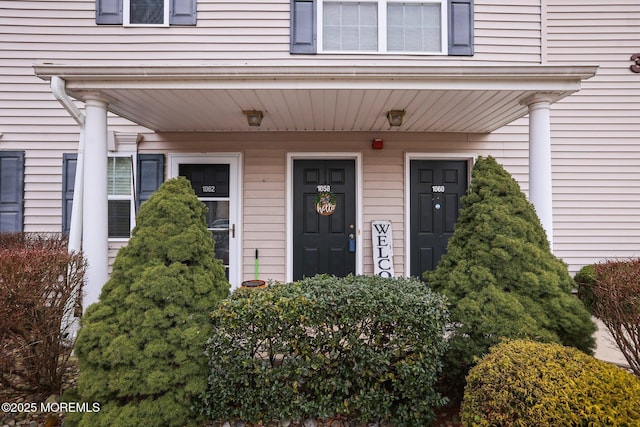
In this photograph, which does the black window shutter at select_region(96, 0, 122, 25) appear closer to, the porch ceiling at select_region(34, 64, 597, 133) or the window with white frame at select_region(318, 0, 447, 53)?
the porch ceiling at select_region(34, 64, 597, 133)

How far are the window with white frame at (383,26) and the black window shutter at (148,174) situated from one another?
2.74m

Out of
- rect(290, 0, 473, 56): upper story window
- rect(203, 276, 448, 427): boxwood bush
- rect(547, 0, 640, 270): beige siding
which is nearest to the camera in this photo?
rect(203, 276, 448, 427): boxwood bush

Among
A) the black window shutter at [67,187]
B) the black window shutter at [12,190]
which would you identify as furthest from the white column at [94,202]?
the black window shutter at [12,190]

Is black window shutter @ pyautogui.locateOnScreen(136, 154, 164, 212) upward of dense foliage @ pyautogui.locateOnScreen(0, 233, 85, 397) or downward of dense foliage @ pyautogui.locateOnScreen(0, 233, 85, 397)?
upward

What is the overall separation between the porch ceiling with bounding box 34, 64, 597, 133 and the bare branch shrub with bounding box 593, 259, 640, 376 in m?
1.75

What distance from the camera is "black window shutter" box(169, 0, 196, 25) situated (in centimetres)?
462

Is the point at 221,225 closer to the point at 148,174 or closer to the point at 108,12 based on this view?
the point at 148,174

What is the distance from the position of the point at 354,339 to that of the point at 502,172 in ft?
6.29

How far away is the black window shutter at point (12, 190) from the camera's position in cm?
454

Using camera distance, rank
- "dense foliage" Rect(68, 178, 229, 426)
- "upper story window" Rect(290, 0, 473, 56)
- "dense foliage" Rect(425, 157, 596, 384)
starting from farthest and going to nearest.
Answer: "upper story window" Rect(290, 0, 473, 56) → "dense foliage" Rect(425, 157, 596, 384) → "dense foliage" Rect(68, 178, 229, 426)

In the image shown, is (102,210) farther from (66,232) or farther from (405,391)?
(405,391)

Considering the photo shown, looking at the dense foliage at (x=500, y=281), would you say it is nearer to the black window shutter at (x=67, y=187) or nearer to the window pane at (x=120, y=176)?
the window pane at (x=120, y=176)

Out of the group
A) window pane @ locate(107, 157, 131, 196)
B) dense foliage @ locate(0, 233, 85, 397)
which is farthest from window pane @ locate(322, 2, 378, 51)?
dense foliage @ locate(0, 233, 85, 397)

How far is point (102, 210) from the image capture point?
3.23 metres
